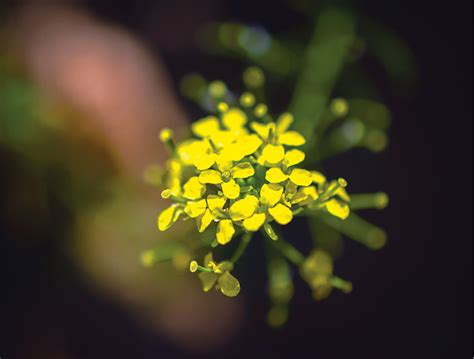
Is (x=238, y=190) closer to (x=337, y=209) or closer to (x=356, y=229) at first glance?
(x=337, y=209)

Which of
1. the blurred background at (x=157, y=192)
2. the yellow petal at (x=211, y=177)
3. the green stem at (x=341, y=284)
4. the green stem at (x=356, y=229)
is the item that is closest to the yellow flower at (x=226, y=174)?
the yellow petal at (x=211, y=177)

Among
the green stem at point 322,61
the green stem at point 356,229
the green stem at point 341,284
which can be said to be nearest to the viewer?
the green stem at point 341,284

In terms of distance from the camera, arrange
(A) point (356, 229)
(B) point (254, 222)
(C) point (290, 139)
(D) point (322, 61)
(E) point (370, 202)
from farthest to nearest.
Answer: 1. (D) point (322, 61)
2. (A) point (356, 229)
3. (E) point (370, 202)
4. (C) point (290, 139)
5. (B) point (254, 222)

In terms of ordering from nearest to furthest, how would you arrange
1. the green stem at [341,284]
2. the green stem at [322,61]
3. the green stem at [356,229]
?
the green stem at [341,284]
the green stem at [356,229]
the green stem at [322,61]

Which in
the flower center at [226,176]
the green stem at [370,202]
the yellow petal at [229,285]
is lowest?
the yellow petal at [229,285]

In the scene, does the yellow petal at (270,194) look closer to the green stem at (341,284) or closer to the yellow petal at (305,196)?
the yellow petal at (305,196)

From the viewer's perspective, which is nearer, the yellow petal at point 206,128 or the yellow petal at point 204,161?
the yellow petal at point 204,161

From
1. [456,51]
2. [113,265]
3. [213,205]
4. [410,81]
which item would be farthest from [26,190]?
[456,51]

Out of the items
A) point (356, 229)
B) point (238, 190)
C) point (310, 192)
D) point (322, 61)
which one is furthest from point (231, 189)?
point (322, 61)
